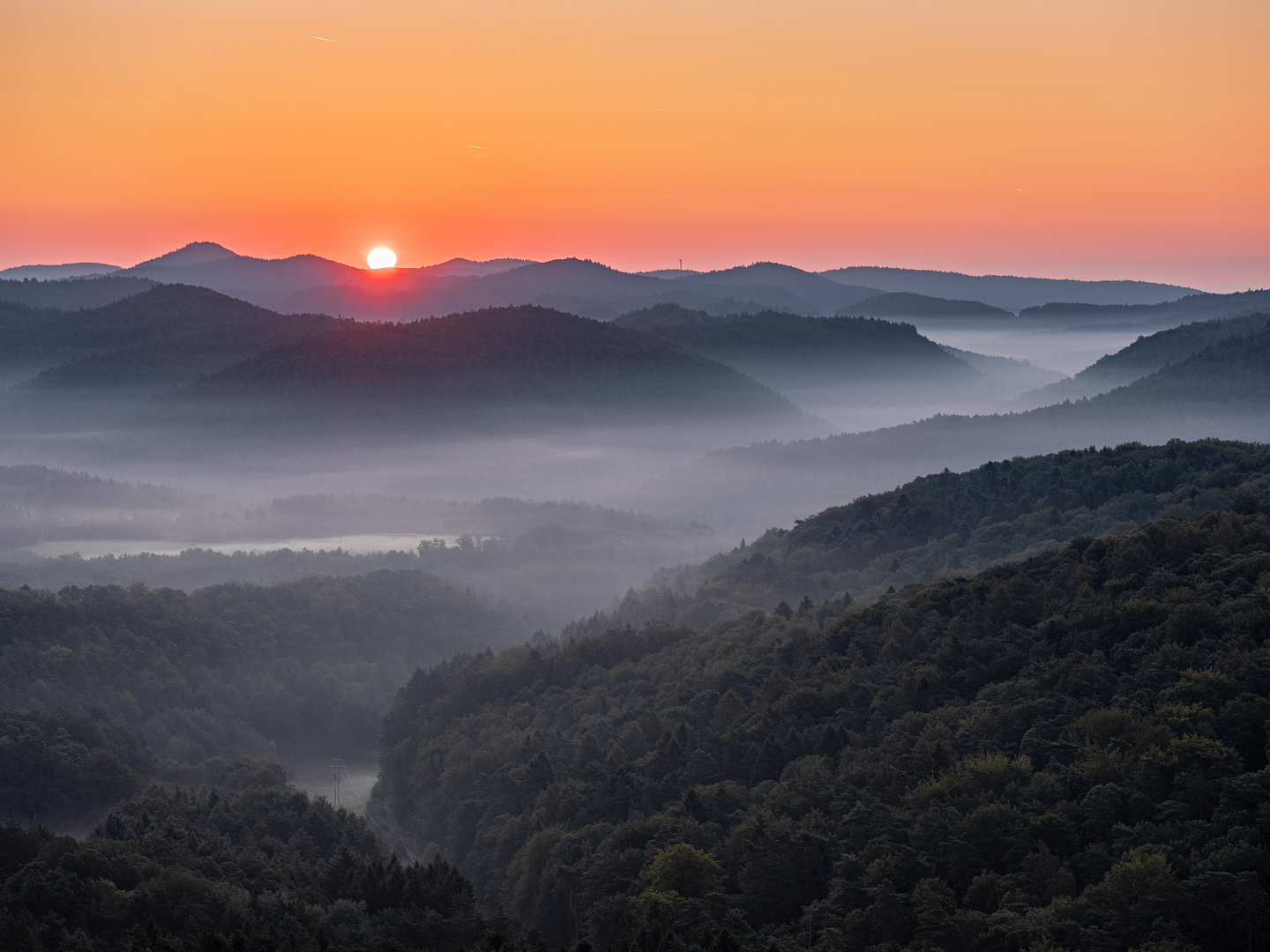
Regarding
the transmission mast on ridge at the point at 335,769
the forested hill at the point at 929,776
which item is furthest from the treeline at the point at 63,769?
the transmission mast on ridge at the point at 335,769

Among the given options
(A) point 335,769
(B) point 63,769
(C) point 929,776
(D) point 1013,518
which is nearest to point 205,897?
(C) point 929,776

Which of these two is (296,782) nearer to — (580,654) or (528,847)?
(580,654)

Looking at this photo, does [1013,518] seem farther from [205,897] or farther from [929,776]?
[205,897]

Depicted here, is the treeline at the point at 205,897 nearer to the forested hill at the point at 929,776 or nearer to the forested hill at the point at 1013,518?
the forested hill at the point at 929,776

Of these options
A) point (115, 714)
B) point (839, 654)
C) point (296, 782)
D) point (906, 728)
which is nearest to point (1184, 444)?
point (839, 654)

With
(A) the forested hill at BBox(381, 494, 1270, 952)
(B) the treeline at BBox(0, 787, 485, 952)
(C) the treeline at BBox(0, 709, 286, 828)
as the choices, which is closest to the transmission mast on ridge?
(C) the treeline at BBox(0, 709, 286, 828)

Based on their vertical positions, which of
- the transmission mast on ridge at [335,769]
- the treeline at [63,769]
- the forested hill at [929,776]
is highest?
the forested hill at [929,776]
